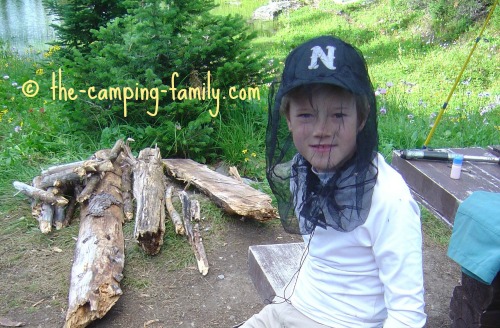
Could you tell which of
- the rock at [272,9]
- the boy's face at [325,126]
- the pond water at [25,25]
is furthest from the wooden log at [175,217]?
the rock at [272,9]

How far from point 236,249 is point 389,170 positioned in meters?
2.23

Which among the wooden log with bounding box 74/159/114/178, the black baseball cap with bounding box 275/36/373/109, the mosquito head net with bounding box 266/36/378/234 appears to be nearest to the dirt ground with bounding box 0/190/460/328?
the wooden log with bounding box 74/159/114/178

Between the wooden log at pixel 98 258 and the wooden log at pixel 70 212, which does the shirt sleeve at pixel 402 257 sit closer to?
the wooden log at pixel 98 258

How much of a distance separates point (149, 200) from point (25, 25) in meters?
10.1

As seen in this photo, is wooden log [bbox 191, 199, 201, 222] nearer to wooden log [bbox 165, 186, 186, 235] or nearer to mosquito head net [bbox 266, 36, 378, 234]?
wooden log [bbox 165, 186, 186, 235]

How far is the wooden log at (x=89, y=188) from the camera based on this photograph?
3.79 meters

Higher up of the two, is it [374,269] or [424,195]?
[374,269]

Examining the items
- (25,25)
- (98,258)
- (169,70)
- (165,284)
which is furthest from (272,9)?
(98,258)

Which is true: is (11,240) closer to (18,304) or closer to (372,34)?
(18,304)

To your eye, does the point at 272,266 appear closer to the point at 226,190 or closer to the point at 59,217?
the point at 226,190

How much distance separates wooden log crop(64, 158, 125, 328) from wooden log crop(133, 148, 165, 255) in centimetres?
15

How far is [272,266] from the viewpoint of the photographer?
8.50 ft

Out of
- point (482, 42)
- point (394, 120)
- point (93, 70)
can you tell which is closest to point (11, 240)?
point (93, 70)

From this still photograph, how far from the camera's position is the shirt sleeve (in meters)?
1.48
